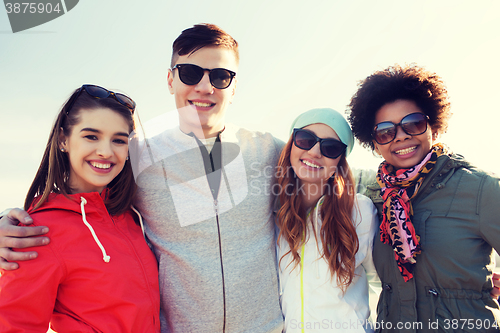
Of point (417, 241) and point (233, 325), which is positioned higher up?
point (417, 241)

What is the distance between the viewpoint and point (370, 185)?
9.54 ft

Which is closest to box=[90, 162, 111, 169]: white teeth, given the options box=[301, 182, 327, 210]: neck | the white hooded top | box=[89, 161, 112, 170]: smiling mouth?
box=[89, 161, 112, 170]: smiling mouth

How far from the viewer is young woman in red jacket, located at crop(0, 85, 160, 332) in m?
1.61

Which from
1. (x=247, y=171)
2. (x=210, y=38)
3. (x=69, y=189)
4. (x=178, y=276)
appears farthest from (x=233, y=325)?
(x=210, y=38)

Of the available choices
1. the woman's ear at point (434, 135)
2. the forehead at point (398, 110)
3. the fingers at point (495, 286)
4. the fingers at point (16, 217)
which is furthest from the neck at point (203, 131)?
the fingers at point (495, 286)

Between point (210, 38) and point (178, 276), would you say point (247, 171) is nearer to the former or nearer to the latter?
point (178, 276)

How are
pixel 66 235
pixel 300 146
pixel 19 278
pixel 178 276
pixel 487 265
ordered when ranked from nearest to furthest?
pixel 19 278 → pixel 66 235 → pixel 487 265 → pixel 178 276 → pixel 300 146

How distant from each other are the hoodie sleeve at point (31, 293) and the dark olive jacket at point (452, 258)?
7.80ft

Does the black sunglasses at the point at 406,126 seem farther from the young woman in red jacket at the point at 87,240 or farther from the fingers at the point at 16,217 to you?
the fingers at the point at 16,217

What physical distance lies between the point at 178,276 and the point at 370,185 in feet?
6.63

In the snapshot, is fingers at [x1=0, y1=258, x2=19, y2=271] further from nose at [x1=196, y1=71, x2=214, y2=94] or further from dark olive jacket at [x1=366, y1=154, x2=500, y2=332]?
dark olive jacket at [x1=366, y1=154, x2=500, y2=332]

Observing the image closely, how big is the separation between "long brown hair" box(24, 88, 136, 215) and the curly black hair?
2232 millimetres

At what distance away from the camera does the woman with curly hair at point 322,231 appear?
88.8 inches

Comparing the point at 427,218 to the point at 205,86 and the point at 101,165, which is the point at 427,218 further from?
the point at 101,165
